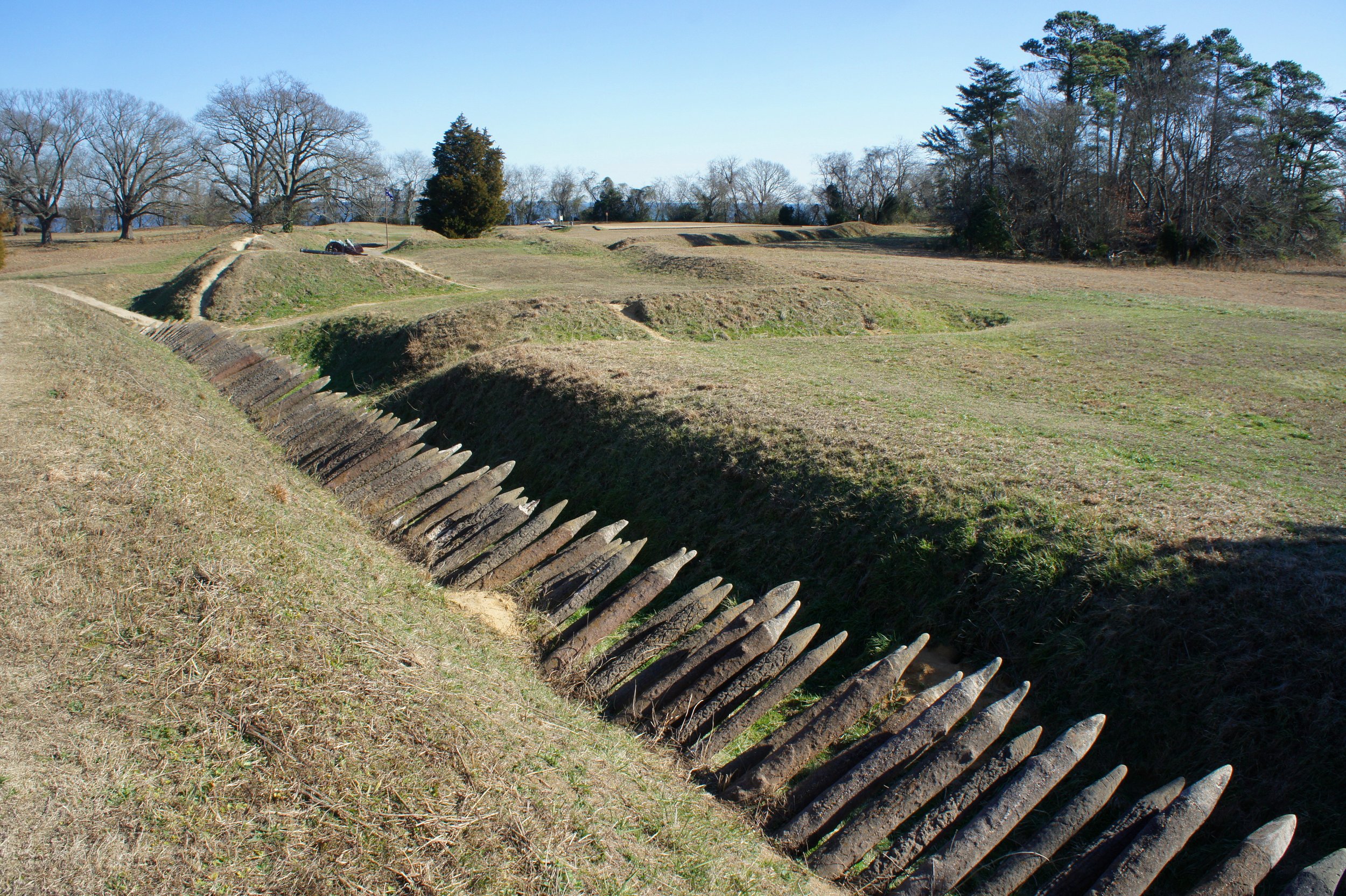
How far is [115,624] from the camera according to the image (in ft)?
12.3

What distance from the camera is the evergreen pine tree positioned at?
36.8 m

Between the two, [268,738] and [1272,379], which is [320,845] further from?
[1272,379]

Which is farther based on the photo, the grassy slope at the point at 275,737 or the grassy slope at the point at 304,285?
the grassy slope at the point at 304,285

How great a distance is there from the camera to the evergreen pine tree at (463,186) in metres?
36.8

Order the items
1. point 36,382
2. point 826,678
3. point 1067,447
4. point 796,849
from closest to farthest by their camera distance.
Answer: point 796,849 < point 826,678 < point 1067,447 < point 36,382

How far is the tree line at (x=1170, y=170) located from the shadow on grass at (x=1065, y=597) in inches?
1317

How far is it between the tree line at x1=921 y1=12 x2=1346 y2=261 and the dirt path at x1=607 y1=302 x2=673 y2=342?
2675 cm

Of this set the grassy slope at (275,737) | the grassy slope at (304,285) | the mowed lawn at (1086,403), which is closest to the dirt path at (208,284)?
the grassy slope at (304,285)

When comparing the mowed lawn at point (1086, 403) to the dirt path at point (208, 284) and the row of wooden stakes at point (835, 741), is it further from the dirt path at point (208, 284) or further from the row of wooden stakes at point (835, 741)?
the dirt path at point (208, 284)

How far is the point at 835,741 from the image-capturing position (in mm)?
3867

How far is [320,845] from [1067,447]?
618 cm

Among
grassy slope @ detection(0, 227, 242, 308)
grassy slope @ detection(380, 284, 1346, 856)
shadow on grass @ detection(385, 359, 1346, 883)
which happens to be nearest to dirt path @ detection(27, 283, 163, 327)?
grassy slope @ detection(0, 227, 242, 308)

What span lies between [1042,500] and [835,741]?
2.58 metres

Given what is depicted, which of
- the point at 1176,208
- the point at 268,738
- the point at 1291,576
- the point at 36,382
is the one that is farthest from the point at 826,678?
the point at 1176,208
